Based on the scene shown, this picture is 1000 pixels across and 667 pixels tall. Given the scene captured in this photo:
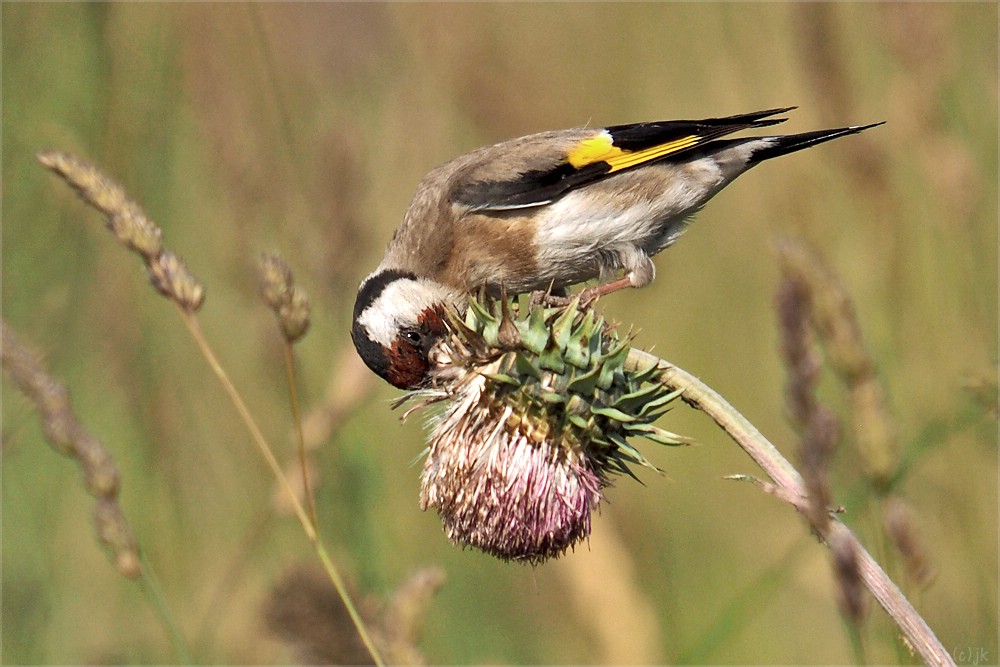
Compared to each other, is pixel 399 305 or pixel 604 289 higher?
pixel 399 305

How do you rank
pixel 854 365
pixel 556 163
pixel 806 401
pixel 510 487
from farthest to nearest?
pixel 556 163, pixel 510 487, pixel 854 365, pixel 806 401

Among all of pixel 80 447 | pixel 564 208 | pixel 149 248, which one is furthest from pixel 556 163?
pixel 80 447

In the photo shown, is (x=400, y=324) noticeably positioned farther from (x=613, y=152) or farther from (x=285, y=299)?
(x=613, y=152)

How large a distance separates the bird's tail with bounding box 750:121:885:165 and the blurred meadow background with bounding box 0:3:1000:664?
319mm

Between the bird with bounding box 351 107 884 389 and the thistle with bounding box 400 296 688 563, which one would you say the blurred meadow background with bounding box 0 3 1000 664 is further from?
the thistle with bounding box 400 296 688 563

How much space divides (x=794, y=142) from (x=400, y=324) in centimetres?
178

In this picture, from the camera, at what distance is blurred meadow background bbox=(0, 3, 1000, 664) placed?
4.15m

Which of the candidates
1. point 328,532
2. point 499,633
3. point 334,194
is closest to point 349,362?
point 334,194

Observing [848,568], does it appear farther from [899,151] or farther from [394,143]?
[394,143]

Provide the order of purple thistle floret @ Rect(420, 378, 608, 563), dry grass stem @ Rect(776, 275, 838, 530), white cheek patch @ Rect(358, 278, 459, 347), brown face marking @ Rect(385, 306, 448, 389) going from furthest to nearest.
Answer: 1. white cheek patch @ Rect(358, 278, 459, 347)
2. brown face marking @ Rect(385, 306, 448, 389)
3. purple thistle floret @ Rect(420, 378, 608, 563)
4. dry grass stem @ Rect(776, 275, 838, 530)

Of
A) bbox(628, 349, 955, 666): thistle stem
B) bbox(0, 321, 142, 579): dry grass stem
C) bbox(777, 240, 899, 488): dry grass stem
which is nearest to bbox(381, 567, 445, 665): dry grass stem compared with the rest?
bbox(0, 321, 142, 579): dry grass stem

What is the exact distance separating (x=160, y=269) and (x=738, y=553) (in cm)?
374

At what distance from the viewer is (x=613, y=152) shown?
13.8ft

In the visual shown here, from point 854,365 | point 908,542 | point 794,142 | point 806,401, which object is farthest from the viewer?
point 794,142
